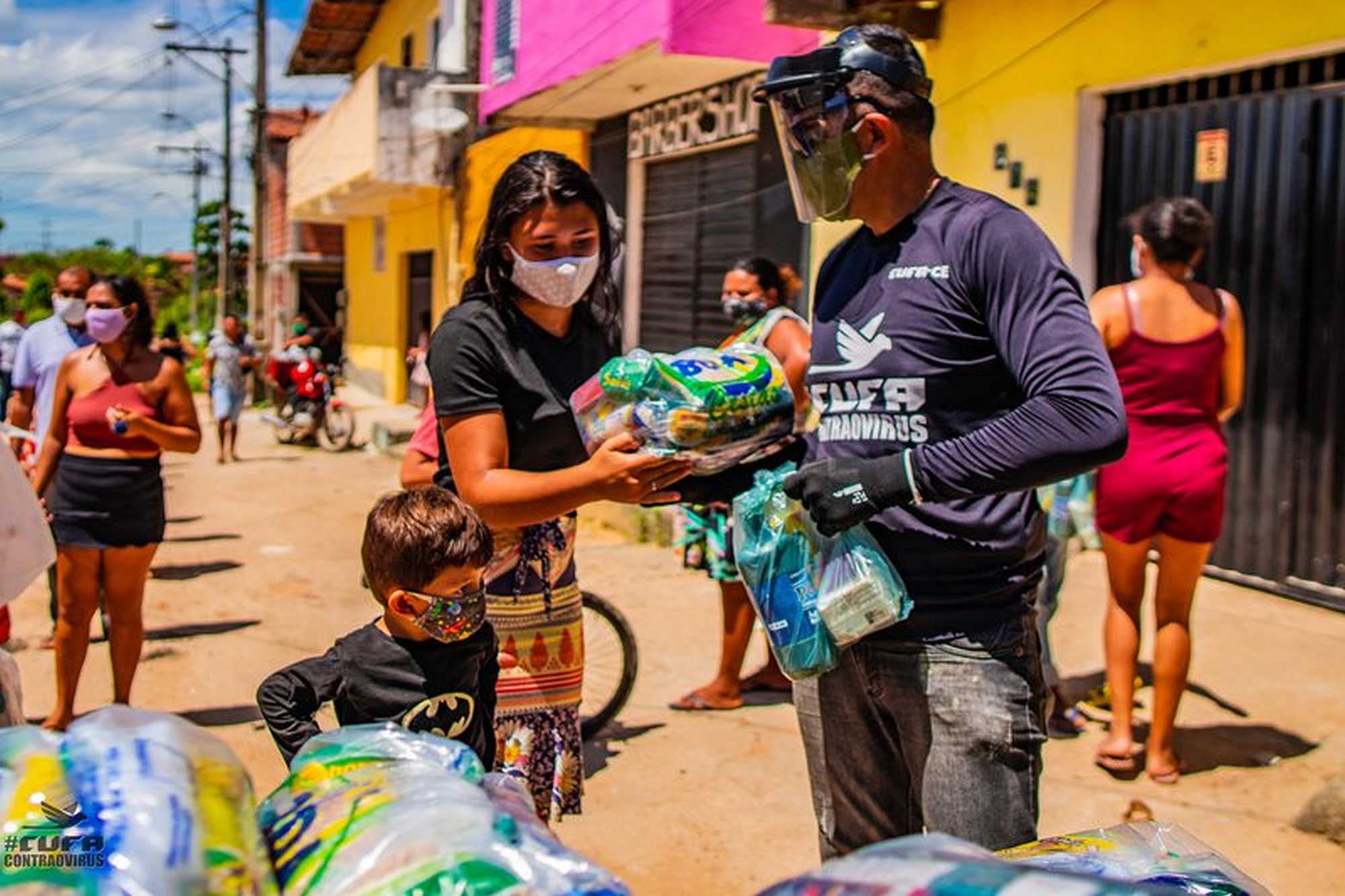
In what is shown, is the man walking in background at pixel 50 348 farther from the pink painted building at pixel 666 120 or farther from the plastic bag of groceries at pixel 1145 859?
the plastic bag of groceries at pixel 1145 859

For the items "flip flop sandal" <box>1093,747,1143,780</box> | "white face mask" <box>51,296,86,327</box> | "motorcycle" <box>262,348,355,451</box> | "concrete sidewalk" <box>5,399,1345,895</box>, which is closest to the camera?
"concrete sidewalk" <box>5,399,1345,895</box>

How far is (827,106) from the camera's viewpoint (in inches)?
93.2

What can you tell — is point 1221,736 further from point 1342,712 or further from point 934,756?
point 934,756

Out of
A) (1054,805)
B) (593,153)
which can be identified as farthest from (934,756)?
(593,153)

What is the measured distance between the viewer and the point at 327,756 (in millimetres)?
1485

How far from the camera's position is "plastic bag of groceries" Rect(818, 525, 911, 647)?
2258 mm

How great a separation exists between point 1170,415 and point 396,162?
15.1 m

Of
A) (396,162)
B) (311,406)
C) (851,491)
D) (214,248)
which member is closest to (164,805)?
(851,491)

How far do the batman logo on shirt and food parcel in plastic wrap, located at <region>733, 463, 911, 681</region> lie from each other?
59 cm

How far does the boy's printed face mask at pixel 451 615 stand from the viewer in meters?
2.36

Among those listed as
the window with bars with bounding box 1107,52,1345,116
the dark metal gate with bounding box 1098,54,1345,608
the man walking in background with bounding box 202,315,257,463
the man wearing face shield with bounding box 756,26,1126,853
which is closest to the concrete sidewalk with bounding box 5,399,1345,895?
the dark metal gate with bounding box 1098,54,1345,608

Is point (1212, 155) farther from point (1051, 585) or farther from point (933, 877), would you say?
point (933, 877)

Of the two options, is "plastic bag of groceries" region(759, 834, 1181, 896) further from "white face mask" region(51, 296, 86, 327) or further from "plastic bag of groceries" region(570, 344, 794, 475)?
"white face mask" region(51, 296, 86, 327)

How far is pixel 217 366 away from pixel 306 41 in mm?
15655
